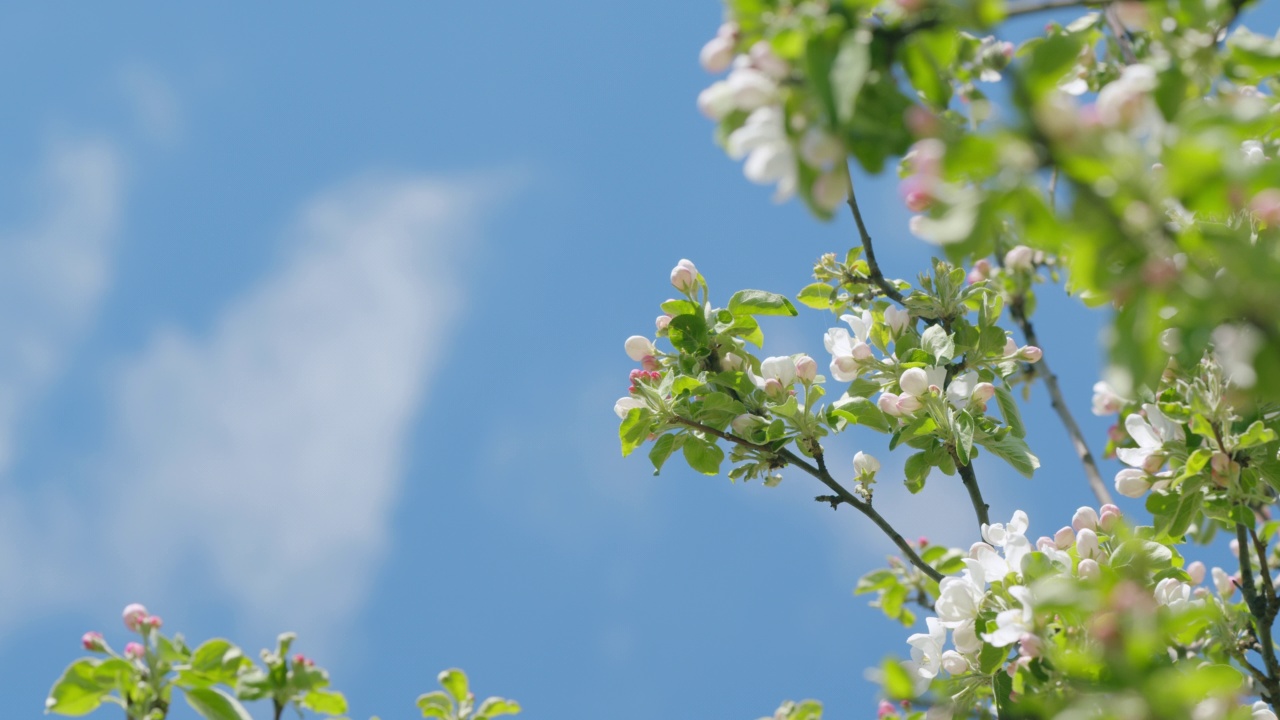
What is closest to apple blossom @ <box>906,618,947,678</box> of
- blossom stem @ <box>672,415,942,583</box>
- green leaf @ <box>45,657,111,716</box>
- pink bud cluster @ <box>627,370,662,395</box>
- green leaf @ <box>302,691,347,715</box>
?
blossom stem @ <box>672,415,942,583</box>

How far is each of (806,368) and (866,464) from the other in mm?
345

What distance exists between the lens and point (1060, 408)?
386cm

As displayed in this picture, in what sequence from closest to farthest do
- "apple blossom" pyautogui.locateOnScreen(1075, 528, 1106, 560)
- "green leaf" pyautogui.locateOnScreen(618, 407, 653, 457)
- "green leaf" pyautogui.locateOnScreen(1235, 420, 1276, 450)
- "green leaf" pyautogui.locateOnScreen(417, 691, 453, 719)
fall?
"green leaf" pyautogui.locateOnScreen(417, 691, 453, 719) → "green leaf" pyautogui.locateOnScreen(1235, 420, 1276, 450) → "apple blossom" pyautogui.locateOnScreen(1075, 528, 1106, 560) → "green leaf" pyautogui.locateOnScreen(618, 407, 653, 457)

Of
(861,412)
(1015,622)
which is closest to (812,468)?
(861,412)

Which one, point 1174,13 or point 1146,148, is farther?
point 1174,13

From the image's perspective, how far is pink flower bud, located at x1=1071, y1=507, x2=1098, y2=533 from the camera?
2416 mm

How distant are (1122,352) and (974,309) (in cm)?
189

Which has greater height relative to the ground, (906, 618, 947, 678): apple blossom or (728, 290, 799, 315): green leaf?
(728, 290, 799, 315): green leaf

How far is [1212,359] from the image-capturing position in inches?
95.2

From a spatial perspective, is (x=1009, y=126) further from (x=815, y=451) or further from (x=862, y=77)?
(x=815, y=451)

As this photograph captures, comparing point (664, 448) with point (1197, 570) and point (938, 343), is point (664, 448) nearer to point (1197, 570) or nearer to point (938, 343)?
point (938, 343)

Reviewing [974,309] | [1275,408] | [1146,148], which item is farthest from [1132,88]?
[974,309]

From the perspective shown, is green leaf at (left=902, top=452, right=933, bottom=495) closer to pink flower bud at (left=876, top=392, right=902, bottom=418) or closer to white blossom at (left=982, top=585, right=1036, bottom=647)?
pink flower bud at (left=876, top=392, right=902, bottom=418)

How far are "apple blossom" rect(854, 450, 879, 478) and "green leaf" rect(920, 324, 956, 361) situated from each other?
1.16 ft
